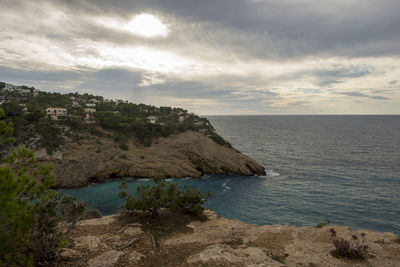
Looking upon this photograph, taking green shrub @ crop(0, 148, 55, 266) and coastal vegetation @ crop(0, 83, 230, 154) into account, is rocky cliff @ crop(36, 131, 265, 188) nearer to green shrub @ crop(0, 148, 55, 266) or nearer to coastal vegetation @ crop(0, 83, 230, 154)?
coastal vegetation @ crop(0, 83, 230, 154)

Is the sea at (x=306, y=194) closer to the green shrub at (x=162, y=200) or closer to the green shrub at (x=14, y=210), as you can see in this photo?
the green shrub at (x=162, y=200)

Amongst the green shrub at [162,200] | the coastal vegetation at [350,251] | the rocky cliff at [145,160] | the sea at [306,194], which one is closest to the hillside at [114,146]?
the rocky cliff at [145,160]

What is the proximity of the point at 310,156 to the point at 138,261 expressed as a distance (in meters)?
65.6

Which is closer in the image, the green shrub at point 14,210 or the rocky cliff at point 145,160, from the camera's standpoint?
the green shrub at point 14,210

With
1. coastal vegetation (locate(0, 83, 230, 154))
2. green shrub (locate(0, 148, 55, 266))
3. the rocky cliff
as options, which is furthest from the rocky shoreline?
coastal vegetation (locate(0, 83, 230, 154))

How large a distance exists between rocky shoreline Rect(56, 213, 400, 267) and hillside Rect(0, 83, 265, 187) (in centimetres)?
2897

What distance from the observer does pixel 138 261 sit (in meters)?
10.3

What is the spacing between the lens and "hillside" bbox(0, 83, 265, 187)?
39.8m

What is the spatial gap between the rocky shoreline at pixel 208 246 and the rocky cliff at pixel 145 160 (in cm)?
2710

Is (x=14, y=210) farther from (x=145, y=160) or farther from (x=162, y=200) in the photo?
(x=145, y=160)

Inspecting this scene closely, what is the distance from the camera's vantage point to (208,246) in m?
11.8

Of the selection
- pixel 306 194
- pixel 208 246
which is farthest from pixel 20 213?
pixel 306 194

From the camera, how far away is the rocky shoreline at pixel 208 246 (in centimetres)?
1009

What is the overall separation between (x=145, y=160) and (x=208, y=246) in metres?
37.2
